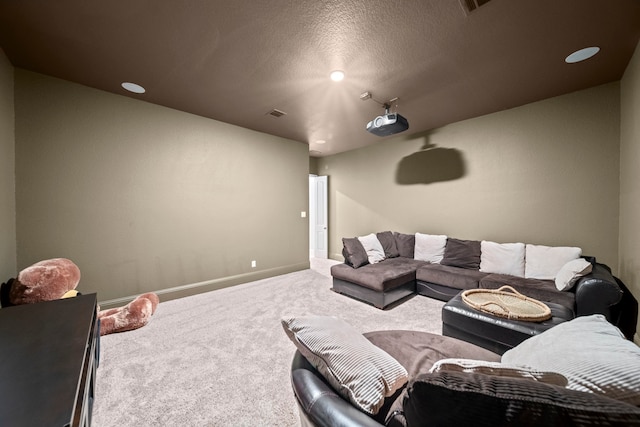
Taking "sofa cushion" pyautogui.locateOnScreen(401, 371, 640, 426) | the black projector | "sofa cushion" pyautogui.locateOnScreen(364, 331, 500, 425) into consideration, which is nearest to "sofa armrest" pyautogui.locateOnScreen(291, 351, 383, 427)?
"sofa cushion" pyautogui.locateOnScreen(401, 371, 640, 426)

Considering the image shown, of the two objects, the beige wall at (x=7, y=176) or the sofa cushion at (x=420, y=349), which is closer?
the sofa cushion at (x=420, y=349)

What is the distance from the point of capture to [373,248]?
14.0 ft

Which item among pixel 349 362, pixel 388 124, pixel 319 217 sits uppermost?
pixel 388 124

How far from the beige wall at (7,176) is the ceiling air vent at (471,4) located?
4.07 meters

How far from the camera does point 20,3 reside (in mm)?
1703

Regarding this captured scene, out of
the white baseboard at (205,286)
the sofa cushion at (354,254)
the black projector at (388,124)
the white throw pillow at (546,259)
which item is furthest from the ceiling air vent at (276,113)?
the white throw pillow at (546,259)

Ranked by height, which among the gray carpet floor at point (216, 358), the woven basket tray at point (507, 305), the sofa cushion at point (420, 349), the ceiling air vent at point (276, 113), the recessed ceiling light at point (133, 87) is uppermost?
the recessed ceiling light at point (133, 87)

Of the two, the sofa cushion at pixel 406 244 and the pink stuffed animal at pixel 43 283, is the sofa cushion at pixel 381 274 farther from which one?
the pink stuffed animal at pixel 43 283

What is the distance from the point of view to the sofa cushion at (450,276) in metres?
3.09

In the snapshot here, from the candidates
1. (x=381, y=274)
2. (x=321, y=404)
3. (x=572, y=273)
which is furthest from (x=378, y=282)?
(x=321, y=404)

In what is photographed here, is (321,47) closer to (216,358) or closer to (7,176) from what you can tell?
(216,358)

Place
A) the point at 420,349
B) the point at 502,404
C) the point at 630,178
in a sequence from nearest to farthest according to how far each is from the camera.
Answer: the point at 502,404
the point at 420,349
the point at 630,178

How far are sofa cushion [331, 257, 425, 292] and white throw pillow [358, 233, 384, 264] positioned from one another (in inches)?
6.9

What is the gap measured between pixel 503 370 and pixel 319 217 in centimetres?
586
